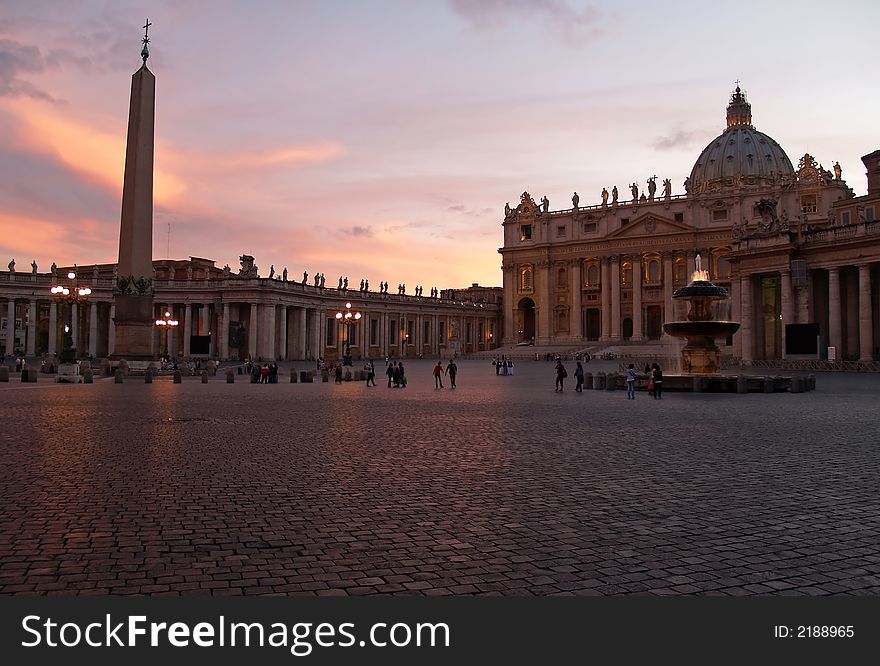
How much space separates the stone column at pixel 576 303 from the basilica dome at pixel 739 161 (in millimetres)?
24595

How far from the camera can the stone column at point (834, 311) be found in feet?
144

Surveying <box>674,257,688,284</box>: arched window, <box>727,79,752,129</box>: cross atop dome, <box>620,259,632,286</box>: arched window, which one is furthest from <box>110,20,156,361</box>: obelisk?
<box>727,79,752,129</box>: cross atop dome

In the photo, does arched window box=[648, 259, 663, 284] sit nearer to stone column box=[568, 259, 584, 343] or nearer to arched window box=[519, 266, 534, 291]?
stone column box=[568, 259, 584, 343]

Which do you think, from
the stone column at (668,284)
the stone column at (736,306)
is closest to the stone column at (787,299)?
the stone column at (736,306)

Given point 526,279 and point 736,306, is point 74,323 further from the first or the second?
point 736,306

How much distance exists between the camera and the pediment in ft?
304

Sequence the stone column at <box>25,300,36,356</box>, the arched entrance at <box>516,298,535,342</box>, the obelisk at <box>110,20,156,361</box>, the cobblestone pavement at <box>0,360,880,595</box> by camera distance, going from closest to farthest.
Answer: the cobblestone pavement at <box>0,360,880,595</box>
the obelisk at <box>110,20,156,361</box>
the stone column at <box>25,300,36,356</box>
the arched entrance at <box>516,298,535,342</box>

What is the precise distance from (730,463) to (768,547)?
4370 millimetres

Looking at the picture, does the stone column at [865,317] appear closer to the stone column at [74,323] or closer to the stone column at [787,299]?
the stone column at [787,299]

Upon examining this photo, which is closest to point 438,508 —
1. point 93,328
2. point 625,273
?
point 93,328

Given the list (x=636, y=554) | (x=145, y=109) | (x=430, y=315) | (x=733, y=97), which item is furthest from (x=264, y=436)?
(x=733, y=97)

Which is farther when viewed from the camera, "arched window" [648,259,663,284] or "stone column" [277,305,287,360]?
"arched window" [648,259,663,284]

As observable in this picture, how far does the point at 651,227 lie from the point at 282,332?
47.5 metres

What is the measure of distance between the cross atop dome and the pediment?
145 ft
